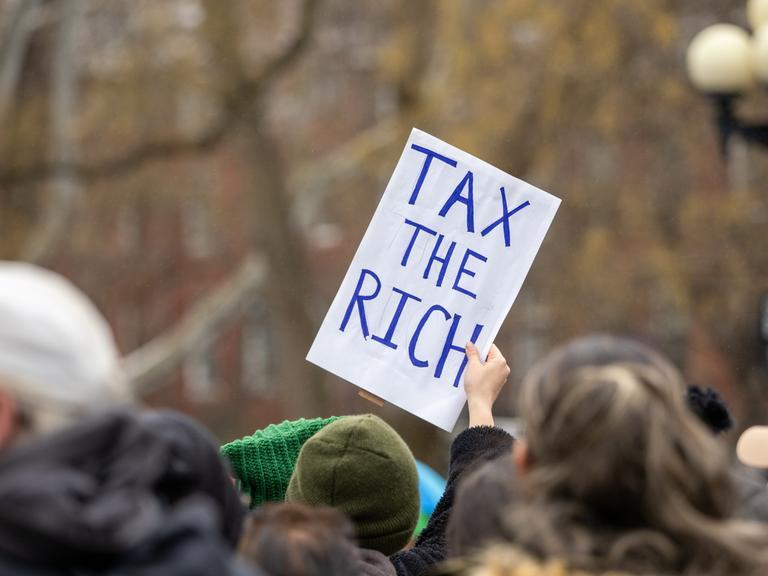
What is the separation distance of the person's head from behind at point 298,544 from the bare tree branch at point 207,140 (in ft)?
40.5

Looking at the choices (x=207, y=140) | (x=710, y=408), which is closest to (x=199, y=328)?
(x=207, y=140)

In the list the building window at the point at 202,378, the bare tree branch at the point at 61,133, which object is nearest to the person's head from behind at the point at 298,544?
the bare tree branch at the point at 61,133

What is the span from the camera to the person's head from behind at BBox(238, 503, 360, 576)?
7.64 feet

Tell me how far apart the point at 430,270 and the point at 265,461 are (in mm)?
678

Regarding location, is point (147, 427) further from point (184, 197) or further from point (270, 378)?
point (270, 378)

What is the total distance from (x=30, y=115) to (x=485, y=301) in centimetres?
1357

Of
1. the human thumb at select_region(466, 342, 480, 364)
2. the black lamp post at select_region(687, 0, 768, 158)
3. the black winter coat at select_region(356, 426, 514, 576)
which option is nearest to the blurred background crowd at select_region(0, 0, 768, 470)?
the black lamp post at select_region(687, 0, 768, 158)

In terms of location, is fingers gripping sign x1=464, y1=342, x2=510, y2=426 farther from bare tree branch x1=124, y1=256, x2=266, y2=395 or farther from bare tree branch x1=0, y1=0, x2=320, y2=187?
bare tree branch x1=124, y1=256, x2=266, y2=395

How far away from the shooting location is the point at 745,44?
1020 cm

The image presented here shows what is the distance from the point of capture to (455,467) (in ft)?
→ 10.5

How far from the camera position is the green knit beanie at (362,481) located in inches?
124

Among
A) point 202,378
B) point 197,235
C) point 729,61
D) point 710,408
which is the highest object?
point 729,61

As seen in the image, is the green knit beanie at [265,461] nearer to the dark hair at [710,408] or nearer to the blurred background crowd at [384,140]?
the dark hair at [710,408]

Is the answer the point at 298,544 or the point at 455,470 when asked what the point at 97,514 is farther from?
the point at 455,470
